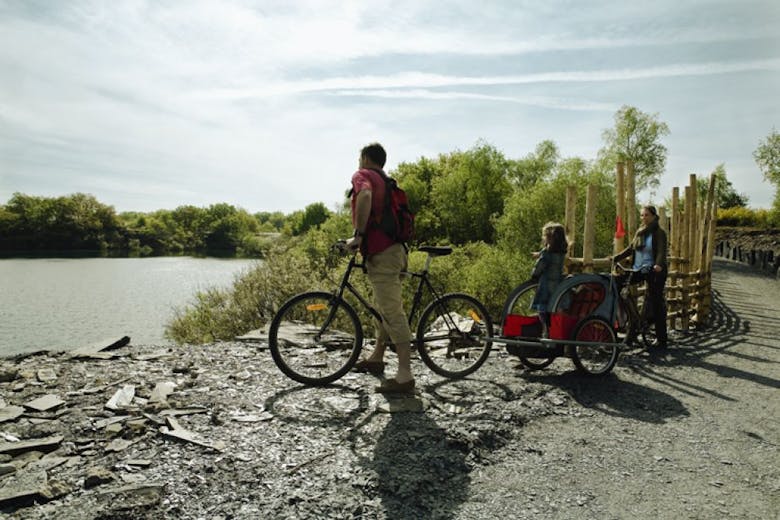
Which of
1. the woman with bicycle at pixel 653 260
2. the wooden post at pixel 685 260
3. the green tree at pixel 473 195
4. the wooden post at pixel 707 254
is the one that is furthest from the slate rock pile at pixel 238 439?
the green tree at pixel 473 195

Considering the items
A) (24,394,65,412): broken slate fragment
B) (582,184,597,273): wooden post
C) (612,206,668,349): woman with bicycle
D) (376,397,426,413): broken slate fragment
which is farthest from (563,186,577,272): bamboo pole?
(24,394,65,412): broken slate fragment

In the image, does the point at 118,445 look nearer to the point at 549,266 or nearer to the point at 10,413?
the point at 10,413

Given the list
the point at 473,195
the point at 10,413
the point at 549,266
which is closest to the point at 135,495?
the point at 10,413

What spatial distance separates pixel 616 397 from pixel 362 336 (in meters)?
2.68

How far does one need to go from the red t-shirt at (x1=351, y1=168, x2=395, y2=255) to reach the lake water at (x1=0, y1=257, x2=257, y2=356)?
15.6 m

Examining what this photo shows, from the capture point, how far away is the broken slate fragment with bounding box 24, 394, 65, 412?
4168 millimetres

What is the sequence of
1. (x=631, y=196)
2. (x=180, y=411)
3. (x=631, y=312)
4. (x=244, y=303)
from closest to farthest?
(x=180, y=411) → (x=631, y=312) → (x=631, y=196) → (x=244, y=303)

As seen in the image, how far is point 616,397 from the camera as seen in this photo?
509 cm

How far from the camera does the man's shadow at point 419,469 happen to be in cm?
299

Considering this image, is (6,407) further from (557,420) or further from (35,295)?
(35,295)

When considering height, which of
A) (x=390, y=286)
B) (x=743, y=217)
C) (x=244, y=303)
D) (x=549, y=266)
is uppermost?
(x=743, y=217)

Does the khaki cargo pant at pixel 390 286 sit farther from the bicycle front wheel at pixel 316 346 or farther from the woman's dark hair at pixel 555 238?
the woman's dark hair at pixel 555 238

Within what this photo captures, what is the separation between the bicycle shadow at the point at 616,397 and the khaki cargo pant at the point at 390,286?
179 centimetres

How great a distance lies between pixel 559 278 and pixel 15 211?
73.4 metres
